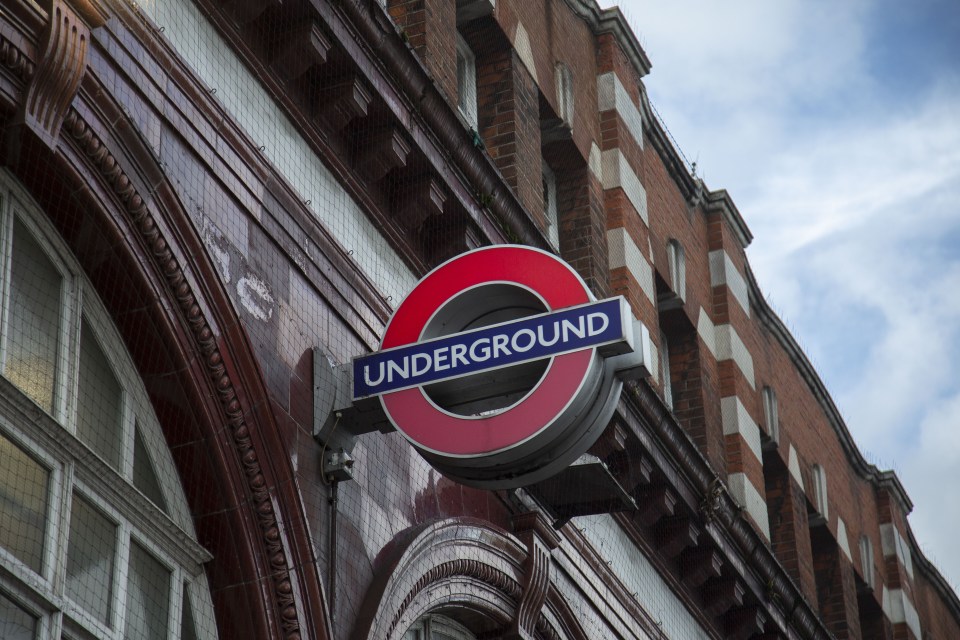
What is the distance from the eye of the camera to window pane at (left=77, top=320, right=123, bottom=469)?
33.9 ft

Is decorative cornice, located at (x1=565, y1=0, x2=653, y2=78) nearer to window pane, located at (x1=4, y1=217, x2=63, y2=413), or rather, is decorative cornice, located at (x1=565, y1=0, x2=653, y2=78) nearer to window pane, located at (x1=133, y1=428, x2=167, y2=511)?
window pane, located at (x1=133, y1=428, x2=167, y2=511)

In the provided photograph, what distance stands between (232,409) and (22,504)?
204 cm

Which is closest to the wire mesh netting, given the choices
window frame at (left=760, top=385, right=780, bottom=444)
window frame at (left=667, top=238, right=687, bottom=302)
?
window frame at (left=667, top=238, right=687, bottom=302)

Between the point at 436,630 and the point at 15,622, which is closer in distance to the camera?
the point at 15,622

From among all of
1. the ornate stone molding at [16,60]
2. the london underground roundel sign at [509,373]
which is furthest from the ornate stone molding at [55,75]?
the london underground roundel sign at [509,373]

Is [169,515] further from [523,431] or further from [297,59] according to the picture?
[297,59]

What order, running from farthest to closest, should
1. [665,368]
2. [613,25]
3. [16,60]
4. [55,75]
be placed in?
[665,368], [613,25], [55,75], [16,60]

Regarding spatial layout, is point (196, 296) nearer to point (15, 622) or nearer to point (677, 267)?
point (15, 622)

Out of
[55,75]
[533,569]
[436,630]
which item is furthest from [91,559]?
[533,569]

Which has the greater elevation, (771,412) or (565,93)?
(565,93)

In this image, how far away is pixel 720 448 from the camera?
73.0 feet

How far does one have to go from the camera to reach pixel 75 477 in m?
10.0

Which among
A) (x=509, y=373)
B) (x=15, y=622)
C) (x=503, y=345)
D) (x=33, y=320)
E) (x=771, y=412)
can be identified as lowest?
(x=15, y=622)

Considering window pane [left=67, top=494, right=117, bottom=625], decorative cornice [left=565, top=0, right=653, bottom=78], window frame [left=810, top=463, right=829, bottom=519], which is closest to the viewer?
window pane [left=67, top=494, right=117, bottom=625]
